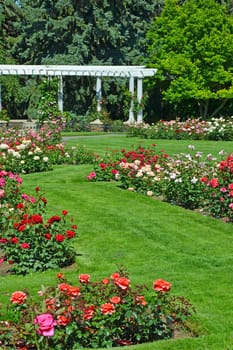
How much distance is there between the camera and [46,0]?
111 feet

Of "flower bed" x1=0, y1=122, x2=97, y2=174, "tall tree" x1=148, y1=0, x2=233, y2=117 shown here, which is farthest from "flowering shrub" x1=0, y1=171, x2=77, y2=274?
"tall tree" x1=148, y1=0, x2=233, y2=117

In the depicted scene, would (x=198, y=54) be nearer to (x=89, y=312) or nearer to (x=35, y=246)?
(x=35, y=246)

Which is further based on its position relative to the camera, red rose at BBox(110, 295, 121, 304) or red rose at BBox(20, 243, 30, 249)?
red rose at BBox(20, 243, 30, 249)

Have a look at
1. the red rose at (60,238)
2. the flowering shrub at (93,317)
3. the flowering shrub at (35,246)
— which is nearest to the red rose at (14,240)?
the flowering shrub at (35,246)

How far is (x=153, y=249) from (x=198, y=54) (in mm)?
22352

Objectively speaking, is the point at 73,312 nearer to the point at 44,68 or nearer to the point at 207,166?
the point at 207,166

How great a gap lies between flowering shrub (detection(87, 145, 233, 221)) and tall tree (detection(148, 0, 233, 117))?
16.9m

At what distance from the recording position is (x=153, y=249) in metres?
7.48

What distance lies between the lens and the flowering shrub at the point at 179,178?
909 cm

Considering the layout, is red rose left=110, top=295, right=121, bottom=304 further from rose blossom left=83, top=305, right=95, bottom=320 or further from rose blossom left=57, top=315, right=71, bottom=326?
rose blossom left=57, top=315, right=71, bottom=326

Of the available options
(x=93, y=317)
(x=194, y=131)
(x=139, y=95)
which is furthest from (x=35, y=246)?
(x=139, y=95)

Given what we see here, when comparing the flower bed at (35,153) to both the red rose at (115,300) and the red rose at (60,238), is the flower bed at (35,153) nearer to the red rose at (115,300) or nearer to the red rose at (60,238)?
the red rose at (60,238)

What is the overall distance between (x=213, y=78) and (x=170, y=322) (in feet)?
79.4

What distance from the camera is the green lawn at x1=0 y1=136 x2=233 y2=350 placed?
5332mm
